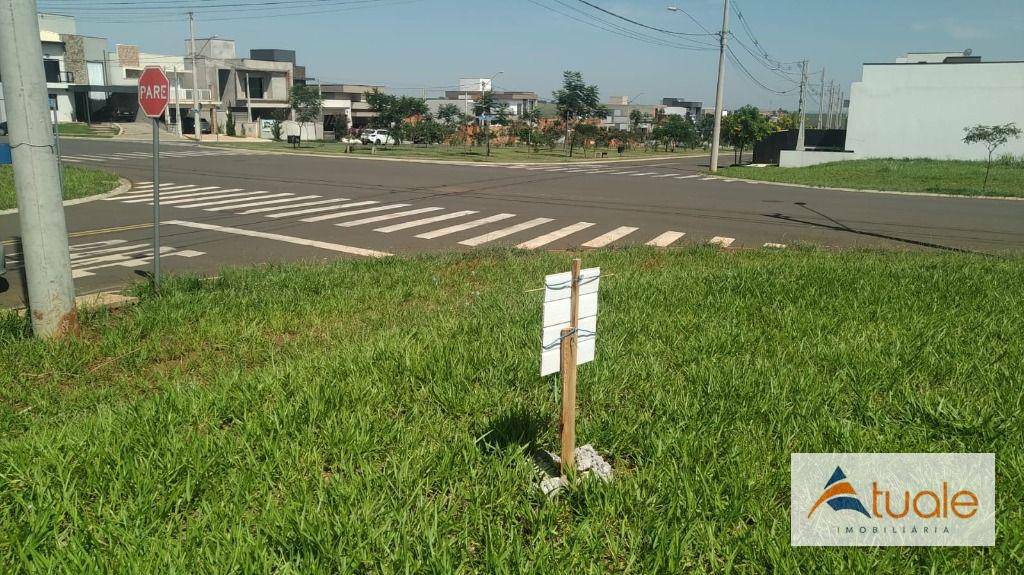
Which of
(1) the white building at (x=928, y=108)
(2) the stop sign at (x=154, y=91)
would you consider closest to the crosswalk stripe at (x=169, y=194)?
(2) the stop sign at (x=154, y=91)

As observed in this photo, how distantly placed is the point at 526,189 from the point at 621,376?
65.7 feet

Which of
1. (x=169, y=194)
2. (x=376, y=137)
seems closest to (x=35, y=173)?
(x=169, y=194)

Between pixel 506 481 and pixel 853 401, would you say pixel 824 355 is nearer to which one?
pixel 853 401

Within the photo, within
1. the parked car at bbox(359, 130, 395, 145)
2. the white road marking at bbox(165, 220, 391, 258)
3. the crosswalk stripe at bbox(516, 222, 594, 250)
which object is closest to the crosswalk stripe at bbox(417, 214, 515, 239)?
the crosswalk stripe at bbox(516, 222, 594, 250)

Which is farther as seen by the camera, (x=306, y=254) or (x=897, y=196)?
(x=897, y=196)

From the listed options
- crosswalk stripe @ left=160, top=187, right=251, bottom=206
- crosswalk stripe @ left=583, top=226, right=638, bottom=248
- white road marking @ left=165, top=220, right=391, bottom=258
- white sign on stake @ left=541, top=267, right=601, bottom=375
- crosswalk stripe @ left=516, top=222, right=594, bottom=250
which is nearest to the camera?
white sign on stake @ left=541, top=267, right=601, bottom=375

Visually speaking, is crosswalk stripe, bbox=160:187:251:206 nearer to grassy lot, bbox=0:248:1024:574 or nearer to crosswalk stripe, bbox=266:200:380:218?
crosswalk stripe, bbox=266:200:380:218

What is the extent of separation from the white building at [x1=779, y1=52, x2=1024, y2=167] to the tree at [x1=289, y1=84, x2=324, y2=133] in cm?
4330

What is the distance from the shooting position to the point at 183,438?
4.36 metres

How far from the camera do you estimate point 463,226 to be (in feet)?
53.0

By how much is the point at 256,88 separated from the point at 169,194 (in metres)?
67.6

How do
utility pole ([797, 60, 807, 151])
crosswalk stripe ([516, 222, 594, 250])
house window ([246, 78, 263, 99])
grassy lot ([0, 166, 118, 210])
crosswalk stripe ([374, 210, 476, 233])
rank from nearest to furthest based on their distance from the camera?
1. crosswalk stripe ([516, 222, 594, 250])
2. crosswalk stripe ([374, 210, 476, 233])
3. grassy lot ([0, 166, 118, 210])
4. utility pole ([797, 60, 807, 151])
5. house window ([246, 78, 263, 99])

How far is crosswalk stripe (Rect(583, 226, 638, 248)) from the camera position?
1436cm

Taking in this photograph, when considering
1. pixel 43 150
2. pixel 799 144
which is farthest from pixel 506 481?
pixel 799 144
